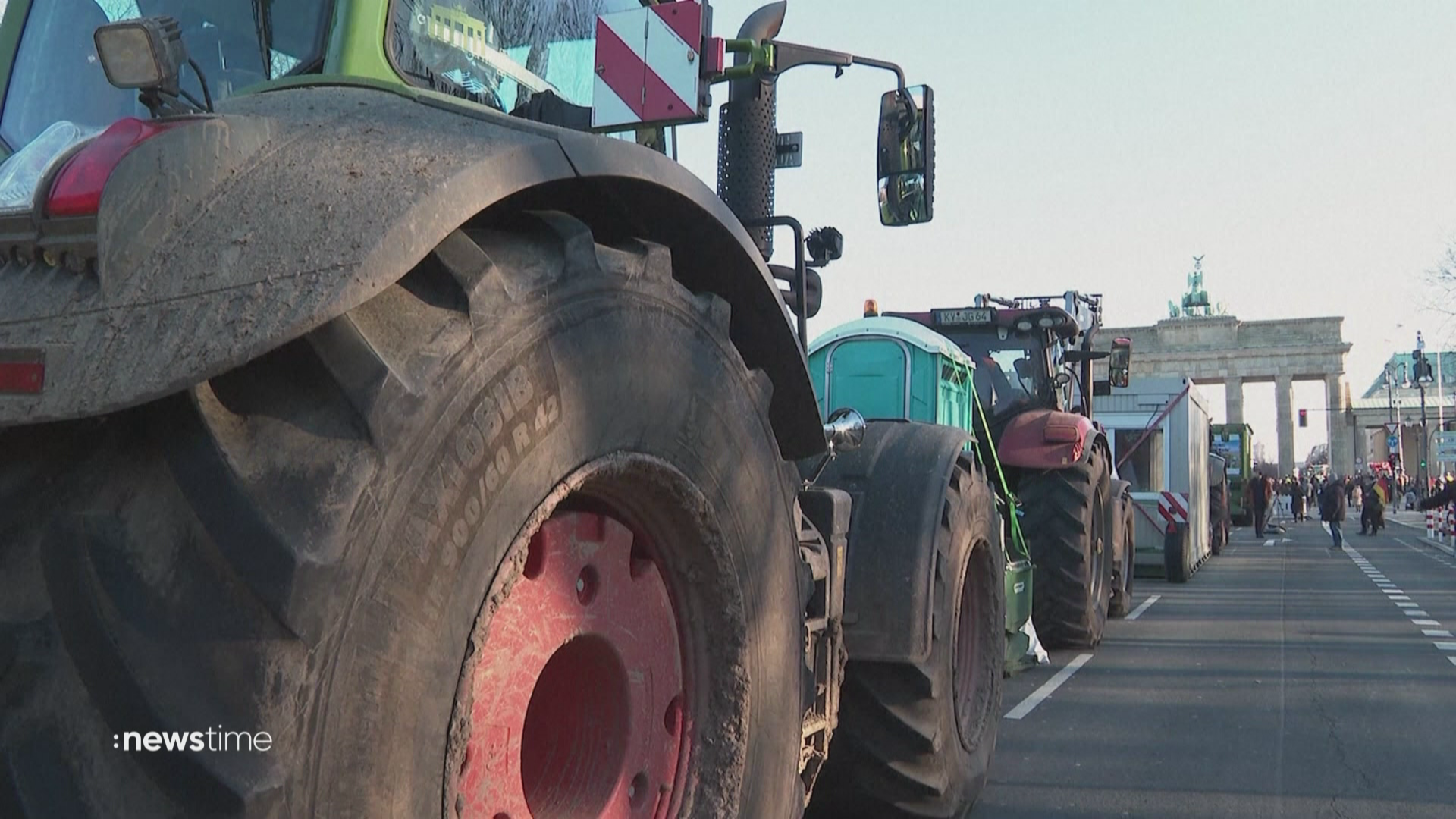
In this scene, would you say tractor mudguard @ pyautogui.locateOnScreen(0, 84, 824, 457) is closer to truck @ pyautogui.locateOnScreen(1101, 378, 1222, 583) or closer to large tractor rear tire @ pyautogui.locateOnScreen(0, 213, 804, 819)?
large tractor rear tire @ pyautogui.locateOnScreen(0, 213, 804, 819)

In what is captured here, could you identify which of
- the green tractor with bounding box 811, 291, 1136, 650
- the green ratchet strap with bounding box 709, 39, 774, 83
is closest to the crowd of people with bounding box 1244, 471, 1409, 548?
the green tractor with bounding box 811, 291, 1136, 650

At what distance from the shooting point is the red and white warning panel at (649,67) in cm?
268

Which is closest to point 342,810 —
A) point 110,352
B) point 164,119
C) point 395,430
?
point 395,430

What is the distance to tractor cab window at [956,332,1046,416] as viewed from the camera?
33.4ft

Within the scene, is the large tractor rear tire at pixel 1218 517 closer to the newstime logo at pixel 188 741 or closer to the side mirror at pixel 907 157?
the side mirror at pixel 907 157

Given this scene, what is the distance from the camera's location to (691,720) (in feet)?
7.08

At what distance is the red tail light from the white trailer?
1589 cm

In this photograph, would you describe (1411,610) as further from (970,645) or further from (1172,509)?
(970,645)

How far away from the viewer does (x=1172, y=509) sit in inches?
634

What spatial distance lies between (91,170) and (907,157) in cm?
266

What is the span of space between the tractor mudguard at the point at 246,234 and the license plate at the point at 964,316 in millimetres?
8769

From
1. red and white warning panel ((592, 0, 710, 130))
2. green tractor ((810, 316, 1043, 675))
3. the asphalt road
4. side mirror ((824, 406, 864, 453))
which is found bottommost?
the asphalt road

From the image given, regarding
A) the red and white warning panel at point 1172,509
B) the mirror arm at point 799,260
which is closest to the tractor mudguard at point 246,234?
the mirror arm at point 799,260

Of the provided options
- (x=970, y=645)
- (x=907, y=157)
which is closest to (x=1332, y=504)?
(x=970, y=645)
